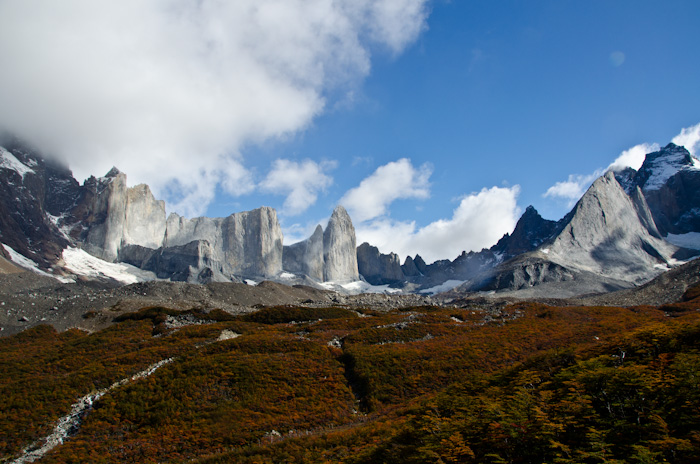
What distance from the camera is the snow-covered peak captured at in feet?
612

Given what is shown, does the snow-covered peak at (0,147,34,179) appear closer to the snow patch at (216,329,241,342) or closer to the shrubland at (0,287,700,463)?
the shrubland at (0,287,700,463)

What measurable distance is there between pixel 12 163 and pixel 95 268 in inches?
2783

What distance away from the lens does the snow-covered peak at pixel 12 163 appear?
18639cm

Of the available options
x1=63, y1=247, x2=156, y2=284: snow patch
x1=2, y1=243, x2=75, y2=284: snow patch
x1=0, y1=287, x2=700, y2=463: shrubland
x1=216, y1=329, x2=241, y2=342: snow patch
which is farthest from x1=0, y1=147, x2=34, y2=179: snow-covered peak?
x1=216, y1=329, x2=241, y2=342: snow patch

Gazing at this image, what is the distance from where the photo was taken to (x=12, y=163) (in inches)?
7520

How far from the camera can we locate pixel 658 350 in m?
14.8

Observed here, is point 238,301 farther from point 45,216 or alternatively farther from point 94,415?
point 45,216

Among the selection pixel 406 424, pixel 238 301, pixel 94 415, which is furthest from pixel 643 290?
pixel 94 415

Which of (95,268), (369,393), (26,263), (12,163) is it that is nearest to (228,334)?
(369,393)

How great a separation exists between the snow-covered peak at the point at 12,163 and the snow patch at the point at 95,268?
1853 inches

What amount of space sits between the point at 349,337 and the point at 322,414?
1619cm

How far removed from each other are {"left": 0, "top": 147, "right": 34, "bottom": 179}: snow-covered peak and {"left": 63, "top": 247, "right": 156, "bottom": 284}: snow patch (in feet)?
154

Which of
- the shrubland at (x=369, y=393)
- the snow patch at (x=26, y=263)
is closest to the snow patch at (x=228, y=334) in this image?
the shrubland at (x=369, y=393)

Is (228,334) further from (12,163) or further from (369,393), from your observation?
(12,163)
